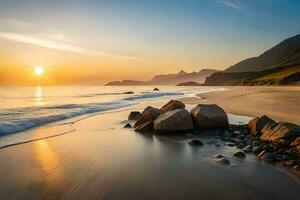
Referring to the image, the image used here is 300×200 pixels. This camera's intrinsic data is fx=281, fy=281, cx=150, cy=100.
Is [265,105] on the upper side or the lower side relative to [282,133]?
lower

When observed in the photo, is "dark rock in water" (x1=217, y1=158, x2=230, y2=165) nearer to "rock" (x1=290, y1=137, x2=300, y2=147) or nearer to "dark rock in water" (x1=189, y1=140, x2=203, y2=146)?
"dark rock in water" (x1=189, y1=140, x2=203, y2=146)

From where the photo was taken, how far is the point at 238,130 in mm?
12656

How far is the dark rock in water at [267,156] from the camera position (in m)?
8.13

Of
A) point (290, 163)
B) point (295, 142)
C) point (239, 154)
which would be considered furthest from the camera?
point (295, 142)

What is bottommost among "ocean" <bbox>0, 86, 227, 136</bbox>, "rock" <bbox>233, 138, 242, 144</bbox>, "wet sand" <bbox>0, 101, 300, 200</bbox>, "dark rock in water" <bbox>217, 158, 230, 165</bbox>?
"ocean" <bbox>0, 86, 227, 136</bbox>

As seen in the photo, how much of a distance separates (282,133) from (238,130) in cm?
287

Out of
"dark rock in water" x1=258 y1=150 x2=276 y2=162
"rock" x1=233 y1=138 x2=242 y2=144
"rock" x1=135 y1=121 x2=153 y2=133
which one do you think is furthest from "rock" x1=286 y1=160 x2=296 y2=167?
"rock" x1=135 y1=121 x2=153 y2=133

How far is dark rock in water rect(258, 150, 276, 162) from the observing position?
26.7ft

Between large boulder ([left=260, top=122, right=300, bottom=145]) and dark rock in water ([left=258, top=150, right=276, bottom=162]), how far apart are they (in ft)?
4.31

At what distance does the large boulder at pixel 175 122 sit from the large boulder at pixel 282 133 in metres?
3.41

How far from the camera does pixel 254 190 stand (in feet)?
19.1

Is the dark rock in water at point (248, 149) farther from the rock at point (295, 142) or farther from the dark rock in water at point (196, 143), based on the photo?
the dark rock in water at point (196, 143)

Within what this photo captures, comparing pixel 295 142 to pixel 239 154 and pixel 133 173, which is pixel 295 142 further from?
pixel 133 173

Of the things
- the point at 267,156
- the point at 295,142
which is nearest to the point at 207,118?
the point at 295,142
